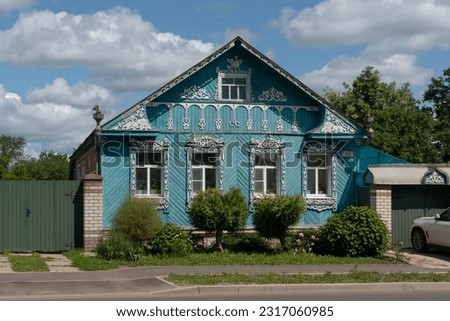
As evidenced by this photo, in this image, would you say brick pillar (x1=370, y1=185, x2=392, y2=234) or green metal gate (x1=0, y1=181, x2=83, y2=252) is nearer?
green metal gate (x1=0, y1=181, x2=83, y2=252)

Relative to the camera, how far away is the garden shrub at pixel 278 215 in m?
20.1

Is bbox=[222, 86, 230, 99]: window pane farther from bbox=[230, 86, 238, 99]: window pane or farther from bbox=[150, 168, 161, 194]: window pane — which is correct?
bbox=[150, 168, 161, 194]: window pane

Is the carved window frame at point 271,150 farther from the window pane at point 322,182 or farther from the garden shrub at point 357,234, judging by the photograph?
the garden shrub at point 357,234

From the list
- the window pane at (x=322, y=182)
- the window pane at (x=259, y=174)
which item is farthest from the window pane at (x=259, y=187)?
the window pane at (x=322, y=182)

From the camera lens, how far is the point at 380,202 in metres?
22.3

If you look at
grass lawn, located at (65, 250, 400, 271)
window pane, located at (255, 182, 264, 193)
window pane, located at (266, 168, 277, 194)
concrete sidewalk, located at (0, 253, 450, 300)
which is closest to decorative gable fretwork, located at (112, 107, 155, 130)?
window pane, located at (255, 182, 264, 193)

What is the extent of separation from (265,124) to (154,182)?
3.95m

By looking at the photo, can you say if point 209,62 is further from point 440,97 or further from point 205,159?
point 440,97

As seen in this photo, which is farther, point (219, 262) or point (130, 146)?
point (130, 146)

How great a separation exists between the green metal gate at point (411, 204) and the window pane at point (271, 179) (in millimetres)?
3706

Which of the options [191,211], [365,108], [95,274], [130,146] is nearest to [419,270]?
[191,211]

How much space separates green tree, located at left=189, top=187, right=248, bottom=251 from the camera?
19984mm

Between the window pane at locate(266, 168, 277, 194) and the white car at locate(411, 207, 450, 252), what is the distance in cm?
447

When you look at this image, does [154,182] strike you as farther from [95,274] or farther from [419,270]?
[419,270]
